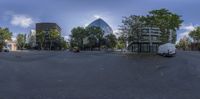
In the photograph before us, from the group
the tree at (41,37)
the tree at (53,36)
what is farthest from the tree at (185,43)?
the tree at (41,37)

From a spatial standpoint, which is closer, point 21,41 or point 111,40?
point 111,40

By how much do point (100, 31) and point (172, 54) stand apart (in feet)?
309

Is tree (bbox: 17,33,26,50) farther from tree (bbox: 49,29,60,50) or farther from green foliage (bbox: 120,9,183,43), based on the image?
green foliage (bbox: 120,9,183,43)

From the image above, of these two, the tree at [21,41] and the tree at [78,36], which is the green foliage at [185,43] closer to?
the tree at [78,36]

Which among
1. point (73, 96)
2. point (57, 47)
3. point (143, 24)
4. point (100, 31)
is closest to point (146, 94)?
point (73, 96)

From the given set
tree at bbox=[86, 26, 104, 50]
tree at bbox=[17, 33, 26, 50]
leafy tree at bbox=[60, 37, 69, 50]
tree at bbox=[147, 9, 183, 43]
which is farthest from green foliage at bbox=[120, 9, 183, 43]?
tree at bbox=[17, 33, 26, 50]

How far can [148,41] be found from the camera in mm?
115312

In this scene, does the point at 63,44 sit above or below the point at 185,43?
below

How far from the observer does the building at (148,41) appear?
353ft

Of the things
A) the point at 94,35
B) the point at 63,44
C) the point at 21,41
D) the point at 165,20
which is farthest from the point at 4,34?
the point at 165,20

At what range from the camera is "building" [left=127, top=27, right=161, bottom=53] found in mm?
107625

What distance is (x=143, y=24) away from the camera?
4117 inches

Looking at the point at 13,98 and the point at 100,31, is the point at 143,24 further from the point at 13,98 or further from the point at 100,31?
the point at 13,98

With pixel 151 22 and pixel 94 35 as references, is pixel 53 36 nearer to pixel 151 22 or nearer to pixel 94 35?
pixel 94 35
